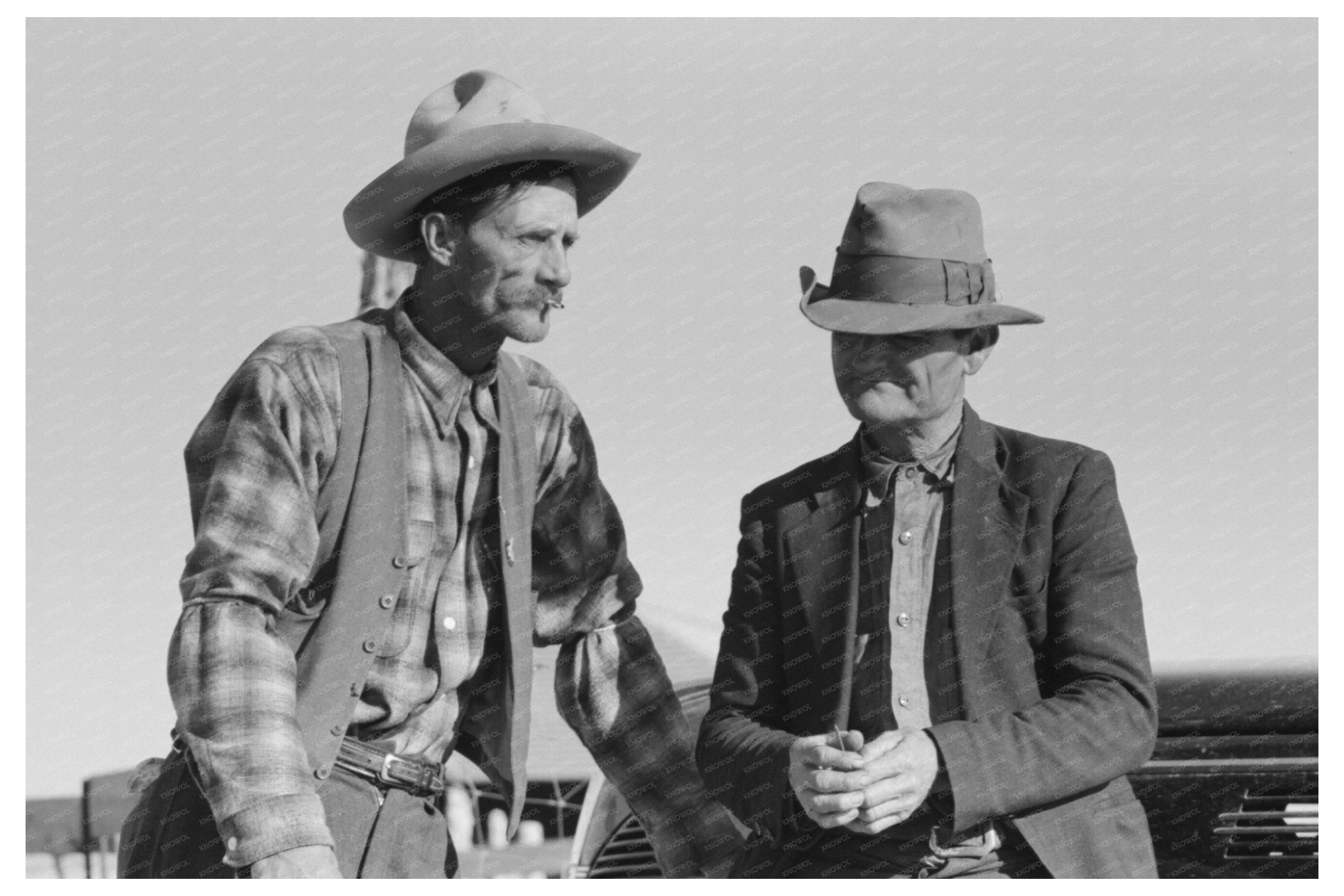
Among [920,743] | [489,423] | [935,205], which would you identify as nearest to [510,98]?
[489,423]

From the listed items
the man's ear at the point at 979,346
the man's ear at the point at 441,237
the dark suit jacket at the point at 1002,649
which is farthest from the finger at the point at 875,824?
the man's ear at the point at 441,237

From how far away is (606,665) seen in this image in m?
3.83

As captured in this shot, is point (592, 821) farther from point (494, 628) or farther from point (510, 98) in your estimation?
point (510, 98)

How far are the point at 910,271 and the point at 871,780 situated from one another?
93 cm

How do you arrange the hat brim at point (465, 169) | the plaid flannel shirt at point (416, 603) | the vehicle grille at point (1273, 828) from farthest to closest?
1. the vehicle grille at point (1273, 828)
2. the hat brim at point (465, 169)
3. the plaid flannel shirt at point (416, 603)

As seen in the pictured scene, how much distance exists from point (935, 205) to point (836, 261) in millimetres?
218

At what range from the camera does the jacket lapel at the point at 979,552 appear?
3.27m

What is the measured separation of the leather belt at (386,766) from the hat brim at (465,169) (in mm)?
984

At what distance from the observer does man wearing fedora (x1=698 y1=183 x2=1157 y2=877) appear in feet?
10.3

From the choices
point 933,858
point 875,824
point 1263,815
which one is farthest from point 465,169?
Result: point 1263,815

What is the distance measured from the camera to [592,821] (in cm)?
502

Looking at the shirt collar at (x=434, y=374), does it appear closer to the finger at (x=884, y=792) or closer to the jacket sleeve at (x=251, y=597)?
the jacket sleeve at (x=251, y=597)

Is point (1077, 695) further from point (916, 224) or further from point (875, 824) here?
point (916, 224)

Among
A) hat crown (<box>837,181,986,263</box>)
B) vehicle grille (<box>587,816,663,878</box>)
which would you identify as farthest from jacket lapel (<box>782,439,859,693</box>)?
vehicle grille (<box>587,816,663,878</box>)
